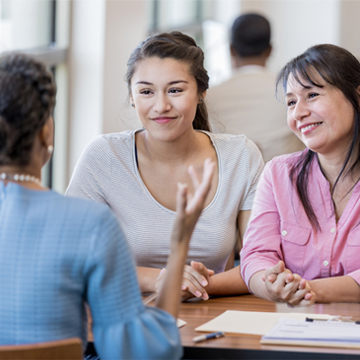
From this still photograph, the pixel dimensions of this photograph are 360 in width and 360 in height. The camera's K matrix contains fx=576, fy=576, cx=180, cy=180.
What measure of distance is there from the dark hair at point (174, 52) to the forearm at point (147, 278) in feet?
2.16

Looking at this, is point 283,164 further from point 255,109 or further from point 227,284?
point 255,109

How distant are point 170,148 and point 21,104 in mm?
1097

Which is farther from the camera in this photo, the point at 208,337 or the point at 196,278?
the point at 196,278

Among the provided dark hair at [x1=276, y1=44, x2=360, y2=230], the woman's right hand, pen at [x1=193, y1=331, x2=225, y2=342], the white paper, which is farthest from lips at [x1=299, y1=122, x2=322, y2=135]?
pen at [x1=193, y1=331, x2=225, y2=342]

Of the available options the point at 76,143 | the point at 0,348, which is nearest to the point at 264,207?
the point at 0,348

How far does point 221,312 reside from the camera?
147 centimetres

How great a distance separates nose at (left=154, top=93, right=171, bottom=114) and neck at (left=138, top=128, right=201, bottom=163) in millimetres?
156

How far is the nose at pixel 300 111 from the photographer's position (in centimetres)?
178

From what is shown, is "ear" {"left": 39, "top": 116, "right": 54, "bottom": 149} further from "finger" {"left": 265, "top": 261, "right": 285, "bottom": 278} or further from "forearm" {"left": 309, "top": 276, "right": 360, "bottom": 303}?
"forearm" {"left": 309, "top": 276, "right": 360, "bottom": 303}

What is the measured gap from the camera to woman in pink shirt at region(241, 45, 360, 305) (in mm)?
1746

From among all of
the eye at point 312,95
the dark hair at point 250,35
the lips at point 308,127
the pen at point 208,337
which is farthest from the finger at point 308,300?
the dark hair at point 250,35

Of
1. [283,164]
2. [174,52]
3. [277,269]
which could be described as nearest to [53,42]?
[174,52]

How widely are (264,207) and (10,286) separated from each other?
1.10 metres

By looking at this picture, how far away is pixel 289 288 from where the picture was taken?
1.55 m
